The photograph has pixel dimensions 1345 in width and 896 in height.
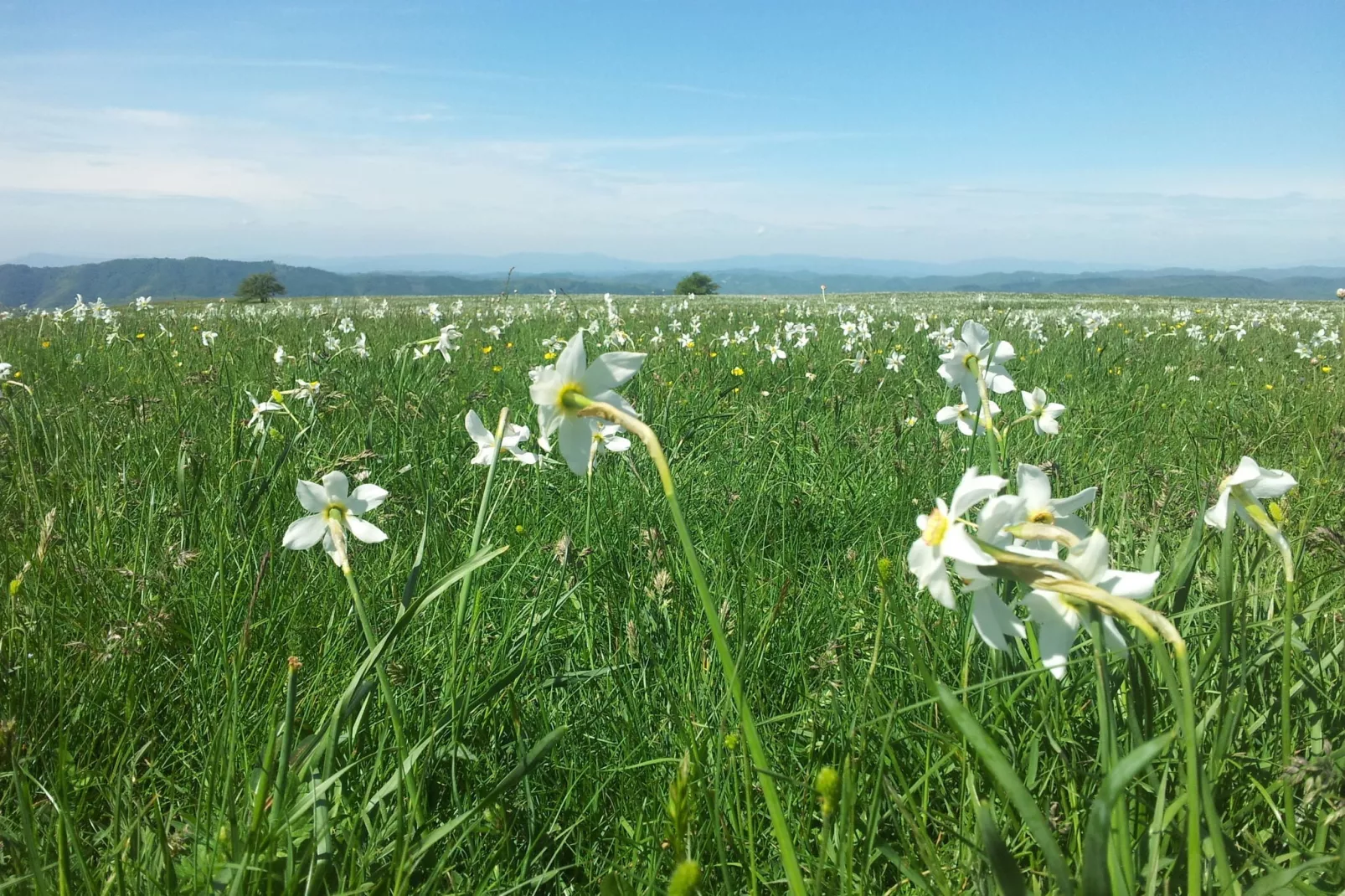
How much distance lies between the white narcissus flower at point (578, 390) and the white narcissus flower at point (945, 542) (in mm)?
410

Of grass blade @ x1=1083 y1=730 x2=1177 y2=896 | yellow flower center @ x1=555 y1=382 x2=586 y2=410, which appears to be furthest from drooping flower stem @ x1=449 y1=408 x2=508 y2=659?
grass blade @ x1=1083 y1=730 x2=1177 y2=896

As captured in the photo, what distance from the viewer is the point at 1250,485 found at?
120 cm

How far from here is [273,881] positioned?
131 centimetres

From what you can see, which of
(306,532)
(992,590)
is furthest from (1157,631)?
(306,532)

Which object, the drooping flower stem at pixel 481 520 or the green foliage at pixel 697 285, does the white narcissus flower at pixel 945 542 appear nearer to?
the drooping flower stem at pixel 481 520

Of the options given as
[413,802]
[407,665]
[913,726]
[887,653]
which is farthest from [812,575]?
[413,802]

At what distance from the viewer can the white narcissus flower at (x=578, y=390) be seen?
3.62 feet

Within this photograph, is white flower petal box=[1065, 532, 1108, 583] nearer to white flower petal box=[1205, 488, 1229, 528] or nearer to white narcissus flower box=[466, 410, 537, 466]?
white flower petal box=[1205, 488, 1229, 528]

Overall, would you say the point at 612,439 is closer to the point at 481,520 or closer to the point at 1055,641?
the point at 481,520

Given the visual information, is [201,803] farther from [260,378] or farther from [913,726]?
[260,378]

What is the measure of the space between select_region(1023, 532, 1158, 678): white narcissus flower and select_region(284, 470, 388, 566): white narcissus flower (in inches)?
44.3

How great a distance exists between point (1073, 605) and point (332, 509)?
4.23 feet

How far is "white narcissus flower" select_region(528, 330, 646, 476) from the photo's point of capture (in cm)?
110

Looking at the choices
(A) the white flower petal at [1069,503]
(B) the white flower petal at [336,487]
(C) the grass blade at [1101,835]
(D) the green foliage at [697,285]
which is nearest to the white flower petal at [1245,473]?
(A) the white flower petal at [1069,503]
